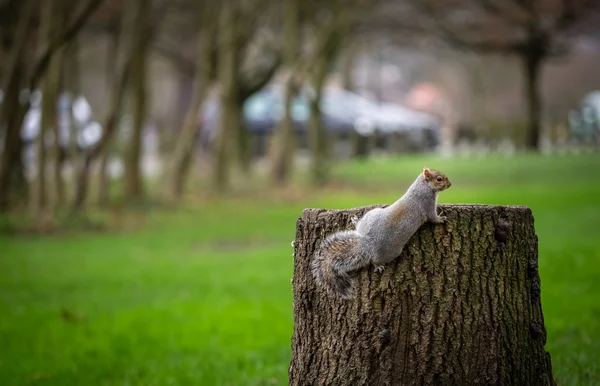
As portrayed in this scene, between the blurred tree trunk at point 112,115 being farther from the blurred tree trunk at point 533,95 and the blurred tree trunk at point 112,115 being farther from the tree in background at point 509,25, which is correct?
the blurred tree trunk at point 533,95

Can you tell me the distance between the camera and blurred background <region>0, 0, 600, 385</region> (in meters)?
7.83

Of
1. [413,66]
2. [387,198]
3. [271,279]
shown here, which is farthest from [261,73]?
[413,66]

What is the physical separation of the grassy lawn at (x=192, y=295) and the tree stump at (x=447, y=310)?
4.11 ft

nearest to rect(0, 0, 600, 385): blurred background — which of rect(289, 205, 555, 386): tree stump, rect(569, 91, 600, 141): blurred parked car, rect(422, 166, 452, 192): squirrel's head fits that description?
rect(569, 91, 600, 141): blurred parked car

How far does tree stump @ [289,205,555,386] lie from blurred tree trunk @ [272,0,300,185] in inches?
782

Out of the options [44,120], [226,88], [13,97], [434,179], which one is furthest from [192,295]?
[226,88]

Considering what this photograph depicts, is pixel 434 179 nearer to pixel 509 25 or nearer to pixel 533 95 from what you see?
pixel 509 25

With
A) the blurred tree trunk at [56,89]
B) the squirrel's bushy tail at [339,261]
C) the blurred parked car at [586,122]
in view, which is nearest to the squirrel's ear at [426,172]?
the squirrel's bushy tail at [339,261]

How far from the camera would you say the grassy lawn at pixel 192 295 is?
6715 millimetres

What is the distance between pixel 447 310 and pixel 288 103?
801 inches

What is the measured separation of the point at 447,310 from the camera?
398 centimetres

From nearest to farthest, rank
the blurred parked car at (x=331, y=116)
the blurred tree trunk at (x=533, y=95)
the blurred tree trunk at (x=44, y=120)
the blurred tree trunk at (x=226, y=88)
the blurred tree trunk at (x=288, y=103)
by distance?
the blurred tree trunk at (x=44, y=120), the blurred tree trunk at (x=226, y=88), the blurred tree trunk at (x=288, y=103), the blurred tree trunk at (x=533, y=95), the blurred parked car at (x=331, y=116)

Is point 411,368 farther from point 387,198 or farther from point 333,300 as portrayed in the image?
point 387,198

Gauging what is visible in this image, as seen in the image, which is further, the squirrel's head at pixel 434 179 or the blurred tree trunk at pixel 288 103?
the blurred tree trunk at pixel 288 103
